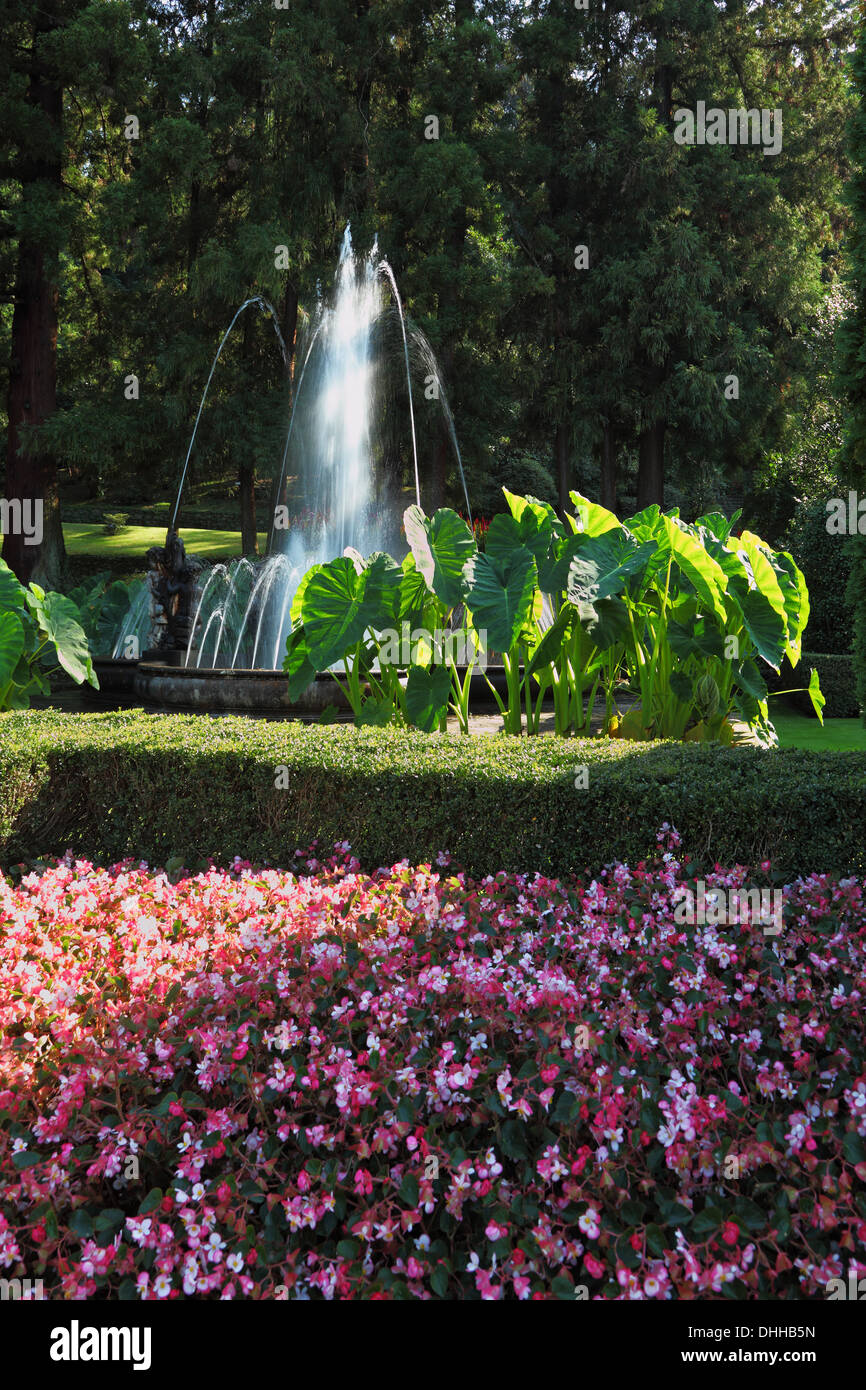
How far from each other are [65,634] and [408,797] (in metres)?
3.42

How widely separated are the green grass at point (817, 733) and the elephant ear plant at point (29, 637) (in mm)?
5562

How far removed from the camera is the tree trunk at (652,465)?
848 inches

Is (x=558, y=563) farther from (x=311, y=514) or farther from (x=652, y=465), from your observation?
(x=652, y=465)

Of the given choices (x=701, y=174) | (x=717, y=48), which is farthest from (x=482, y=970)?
(x=717, y=48)

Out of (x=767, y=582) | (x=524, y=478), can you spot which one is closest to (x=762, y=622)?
(x=767, y=582)

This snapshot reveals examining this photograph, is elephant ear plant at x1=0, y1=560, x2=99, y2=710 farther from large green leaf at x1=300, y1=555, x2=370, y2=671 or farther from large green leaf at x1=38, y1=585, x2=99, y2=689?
large green leaf at x1=300, y1=555, x2=370, y2=671

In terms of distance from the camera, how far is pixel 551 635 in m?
5.48

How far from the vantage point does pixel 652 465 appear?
21.7 meters

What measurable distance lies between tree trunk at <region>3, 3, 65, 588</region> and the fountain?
266 centimetres

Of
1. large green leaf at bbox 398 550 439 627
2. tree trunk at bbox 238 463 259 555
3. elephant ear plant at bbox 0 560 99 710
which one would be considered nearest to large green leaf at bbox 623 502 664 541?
large green leaf at bbox 398 550 439 627

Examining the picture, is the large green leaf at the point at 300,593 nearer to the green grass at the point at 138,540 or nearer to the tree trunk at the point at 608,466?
the tree trunk at the point at 608,466

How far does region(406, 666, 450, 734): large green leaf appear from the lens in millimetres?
5652

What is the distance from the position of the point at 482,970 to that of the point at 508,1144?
25.3 inches

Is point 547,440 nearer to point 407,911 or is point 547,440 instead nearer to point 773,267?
point 773,267
